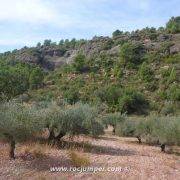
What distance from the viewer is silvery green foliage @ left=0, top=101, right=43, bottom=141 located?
16.3 meters

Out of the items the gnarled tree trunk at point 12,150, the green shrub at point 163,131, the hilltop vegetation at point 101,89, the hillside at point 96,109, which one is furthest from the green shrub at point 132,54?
the gnarled tree trunk at point 12,150

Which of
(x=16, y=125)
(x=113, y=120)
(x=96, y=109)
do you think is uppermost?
(x=16, y=125)

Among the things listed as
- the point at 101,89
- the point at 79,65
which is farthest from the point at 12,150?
the point at 79,65

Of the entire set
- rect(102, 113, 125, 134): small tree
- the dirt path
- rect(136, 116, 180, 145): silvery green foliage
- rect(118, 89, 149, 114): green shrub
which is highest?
the dirt path

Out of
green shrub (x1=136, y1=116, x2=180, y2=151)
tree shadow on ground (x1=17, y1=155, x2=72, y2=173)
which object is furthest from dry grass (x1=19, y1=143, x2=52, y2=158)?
green shrub (x1=136, y1=116, x2=180, y2=151)

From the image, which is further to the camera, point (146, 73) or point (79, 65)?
point (79, 65)

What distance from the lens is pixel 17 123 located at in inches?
647

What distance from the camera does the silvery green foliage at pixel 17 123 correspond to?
16312 millimetres

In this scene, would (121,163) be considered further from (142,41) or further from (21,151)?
(142,41)

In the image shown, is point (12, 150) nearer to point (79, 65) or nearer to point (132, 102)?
point (132, 102)

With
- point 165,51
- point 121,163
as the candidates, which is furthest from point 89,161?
point 165,51

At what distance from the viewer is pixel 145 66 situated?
Result: 8394 centimetres

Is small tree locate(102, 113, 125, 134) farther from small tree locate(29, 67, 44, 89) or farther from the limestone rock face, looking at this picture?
the limestone rock face

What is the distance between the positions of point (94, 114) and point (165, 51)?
72668 millimetres
